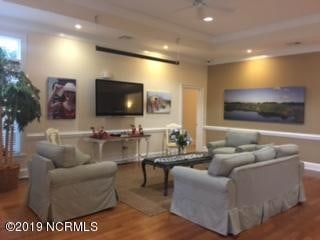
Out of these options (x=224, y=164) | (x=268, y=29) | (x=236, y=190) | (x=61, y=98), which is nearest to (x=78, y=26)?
(x=61, y=98)

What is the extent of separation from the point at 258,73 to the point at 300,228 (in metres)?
5.08

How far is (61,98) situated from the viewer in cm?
602

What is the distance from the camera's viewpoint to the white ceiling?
506 centimetres

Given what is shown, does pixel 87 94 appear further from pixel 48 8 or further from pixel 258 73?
pixel 258 73

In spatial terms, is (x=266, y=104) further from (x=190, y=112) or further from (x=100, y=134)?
(x=100, y=134)

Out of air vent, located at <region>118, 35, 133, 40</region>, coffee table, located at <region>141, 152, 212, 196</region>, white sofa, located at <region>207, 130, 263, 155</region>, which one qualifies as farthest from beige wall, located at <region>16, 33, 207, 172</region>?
coffee table, located at <region>141, 152, 212, 196</region>

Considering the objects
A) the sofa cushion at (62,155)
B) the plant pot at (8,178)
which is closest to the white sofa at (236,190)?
the sofa cushion at (62,155)

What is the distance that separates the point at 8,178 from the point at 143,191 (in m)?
2.28

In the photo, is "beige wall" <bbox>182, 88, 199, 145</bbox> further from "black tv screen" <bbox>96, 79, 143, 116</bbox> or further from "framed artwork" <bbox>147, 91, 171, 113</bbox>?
"black tv screen" <bbox>96, 79, 143, 116</bbox>

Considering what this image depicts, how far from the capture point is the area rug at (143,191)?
13.6 ft

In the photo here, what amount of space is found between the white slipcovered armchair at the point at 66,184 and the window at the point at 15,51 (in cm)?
180

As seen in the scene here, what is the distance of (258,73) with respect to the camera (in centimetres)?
780

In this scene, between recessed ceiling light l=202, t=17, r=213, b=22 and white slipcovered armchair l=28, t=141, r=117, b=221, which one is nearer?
white slipcovered armchair l=28, t=141, r=117, b=221

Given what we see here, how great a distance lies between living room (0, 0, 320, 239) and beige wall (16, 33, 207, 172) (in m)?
0.02
